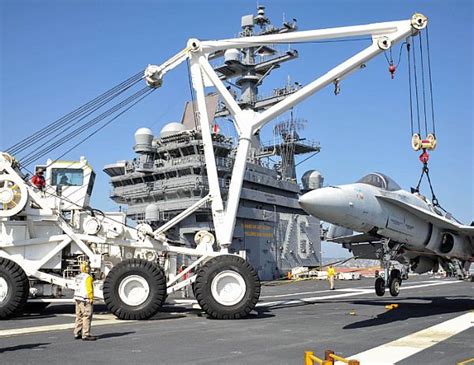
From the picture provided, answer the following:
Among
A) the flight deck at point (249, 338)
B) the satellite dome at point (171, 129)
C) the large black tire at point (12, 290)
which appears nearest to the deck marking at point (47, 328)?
the flight deck at point (249, 338)

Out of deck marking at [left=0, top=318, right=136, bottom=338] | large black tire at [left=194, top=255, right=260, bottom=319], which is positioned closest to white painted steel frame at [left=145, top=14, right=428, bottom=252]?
large black tire at [left=194, top=255, right=260, bottom=319]

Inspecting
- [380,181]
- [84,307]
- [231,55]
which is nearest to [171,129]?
[231,55]

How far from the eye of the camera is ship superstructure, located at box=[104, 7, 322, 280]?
38.5 meters

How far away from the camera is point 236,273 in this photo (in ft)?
41.2

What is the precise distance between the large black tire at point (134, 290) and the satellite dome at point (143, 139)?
2855 centimetres

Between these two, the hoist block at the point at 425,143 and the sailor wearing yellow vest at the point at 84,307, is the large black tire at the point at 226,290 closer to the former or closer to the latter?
the sailor wearing yellow vest at the point at 84,307

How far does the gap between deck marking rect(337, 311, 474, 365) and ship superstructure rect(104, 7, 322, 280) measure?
26.2 m

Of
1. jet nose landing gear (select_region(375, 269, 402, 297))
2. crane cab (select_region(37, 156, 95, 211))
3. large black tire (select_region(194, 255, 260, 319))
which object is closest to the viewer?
large black tire (select_region(194, 255, 260, 319))

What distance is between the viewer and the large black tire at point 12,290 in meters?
12.1

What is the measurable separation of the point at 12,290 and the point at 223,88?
27.7 ft

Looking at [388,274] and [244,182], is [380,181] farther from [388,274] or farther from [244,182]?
[244,182]

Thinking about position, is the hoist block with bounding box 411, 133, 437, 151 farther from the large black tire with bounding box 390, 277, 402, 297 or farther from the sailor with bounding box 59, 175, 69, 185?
the sailor with bounding box 59, 175, 69, 185

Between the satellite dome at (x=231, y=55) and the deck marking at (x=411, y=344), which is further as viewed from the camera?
the satellite dome at (x=231, y=55)

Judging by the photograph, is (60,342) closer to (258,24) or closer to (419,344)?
(419,344)
